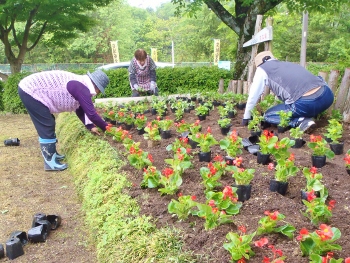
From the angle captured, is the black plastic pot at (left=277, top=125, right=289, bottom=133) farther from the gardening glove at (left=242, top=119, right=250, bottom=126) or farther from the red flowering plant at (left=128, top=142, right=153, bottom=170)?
the red flowering plant at (left=128, top=142, right=153, bottom=170)

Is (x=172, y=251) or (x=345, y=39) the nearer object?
(x=172, y=251)

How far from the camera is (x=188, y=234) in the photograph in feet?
6.82

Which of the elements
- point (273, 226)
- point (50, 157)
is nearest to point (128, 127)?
point (50, 157)

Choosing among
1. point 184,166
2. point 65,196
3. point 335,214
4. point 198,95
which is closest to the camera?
point 335,214

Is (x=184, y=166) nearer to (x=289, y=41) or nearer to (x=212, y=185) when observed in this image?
(x=212, y=185)

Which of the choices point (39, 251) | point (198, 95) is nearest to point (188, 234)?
point (39, 251)

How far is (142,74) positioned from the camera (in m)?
6.98

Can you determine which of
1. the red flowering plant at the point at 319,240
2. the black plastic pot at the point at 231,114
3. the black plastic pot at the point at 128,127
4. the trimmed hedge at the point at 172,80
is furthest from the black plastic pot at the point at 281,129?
the trimmed hedge at the point at 172,80

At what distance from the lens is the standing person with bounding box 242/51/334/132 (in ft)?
13.6

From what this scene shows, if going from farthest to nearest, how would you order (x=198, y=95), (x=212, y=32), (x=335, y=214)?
(x=212, y=32), (x=198, y=95), (x=335, y=214)

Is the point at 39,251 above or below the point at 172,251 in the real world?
below

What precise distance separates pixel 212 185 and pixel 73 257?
1157 mm

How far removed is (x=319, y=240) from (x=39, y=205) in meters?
2.79

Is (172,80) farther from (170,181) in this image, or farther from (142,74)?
(170,181)
